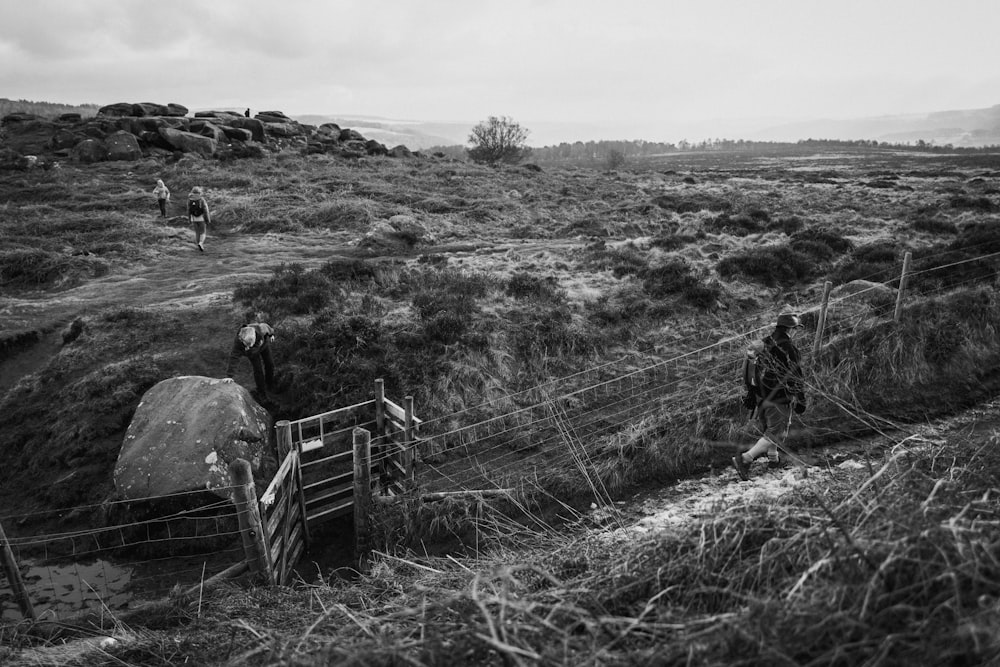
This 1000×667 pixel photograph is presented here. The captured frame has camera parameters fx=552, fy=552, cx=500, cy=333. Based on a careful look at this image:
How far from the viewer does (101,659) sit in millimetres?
3691

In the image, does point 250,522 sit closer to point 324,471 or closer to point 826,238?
point 324,471

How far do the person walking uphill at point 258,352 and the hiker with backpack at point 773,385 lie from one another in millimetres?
7298

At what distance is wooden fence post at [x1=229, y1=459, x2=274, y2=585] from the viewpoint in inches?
205

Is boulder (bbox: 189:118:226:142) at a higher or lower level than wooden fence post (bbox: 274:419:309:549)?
higher

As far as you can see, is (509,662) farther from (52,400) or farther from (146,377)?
(52,400)

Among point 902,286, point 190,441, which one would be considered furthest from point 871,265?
point 190,441

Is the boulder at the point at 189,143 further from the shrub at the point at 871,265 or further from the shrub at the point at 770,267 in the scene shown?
the shrub at the point at 871,265

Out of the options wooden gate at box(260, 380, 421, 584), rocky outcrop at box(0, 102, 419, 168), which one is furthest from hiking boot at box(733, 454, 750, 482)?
rocky outcrop at box(0, 102, 419, 168)

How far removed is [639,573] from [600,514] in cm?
427

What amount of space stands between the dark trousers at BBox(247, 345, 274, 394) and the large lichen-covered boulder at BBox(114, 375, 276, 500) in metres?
0.68

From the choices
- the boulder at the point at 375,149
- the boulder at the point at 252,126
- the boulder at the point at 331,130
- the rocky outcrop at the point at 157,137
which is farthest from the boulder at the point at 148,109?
the boulder at the point at 375,149

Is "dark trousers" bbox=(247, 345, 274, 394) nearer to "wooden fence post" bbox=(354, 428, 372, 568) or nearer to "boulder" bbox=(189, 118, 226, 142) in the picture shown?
"wooden fence post" bbox=(354, 428, 372, 568)

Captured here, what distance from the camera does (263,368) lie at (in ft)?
30.6

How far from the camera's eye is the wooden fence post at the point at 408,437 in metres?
7.09
